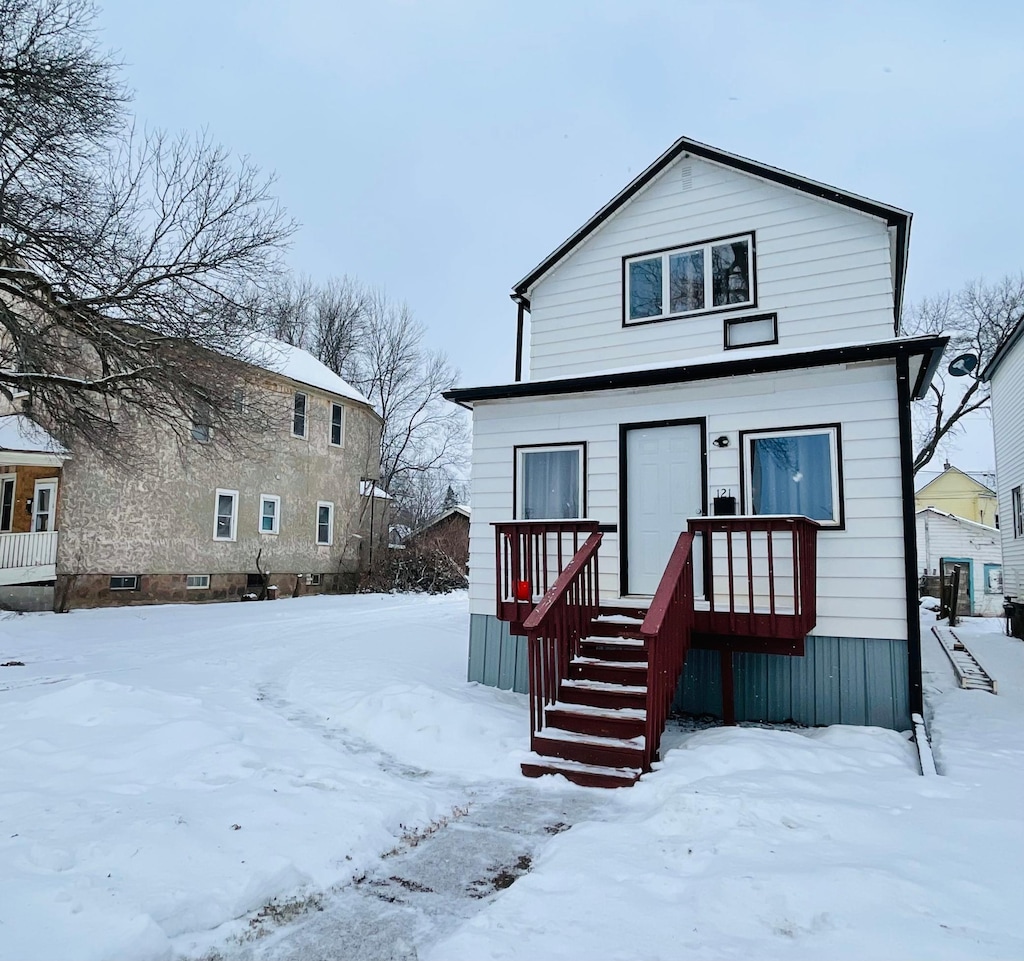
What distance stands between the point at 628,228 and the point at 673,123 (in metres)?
67.4

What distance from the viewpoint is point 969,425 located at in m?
25.5

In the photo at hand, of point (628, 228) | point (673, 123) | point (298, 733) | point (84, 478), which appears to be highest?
point (673, 123)

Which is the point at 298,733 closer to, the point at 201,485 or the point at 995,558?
the point at 201,485

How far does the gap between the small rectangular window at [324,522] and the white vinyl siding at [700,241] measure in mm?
14175

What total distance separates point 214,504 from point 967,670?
55.6ft

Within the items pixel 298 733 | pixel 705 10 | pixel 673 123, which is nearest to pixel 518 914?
pixel 298 733

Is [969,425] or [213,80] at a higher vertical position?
[213,80]

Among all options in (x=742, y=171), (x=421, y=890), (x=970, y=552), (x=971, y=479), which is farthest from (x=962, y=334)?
(x=421, y=890)

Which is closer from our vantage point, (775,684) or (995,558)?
(775,684)

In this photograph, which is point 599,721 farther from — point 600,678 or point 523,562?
point 523,562

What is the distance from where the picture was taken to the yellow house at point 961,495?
36.4m

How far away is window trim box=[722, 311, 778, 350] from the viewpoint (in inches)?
319

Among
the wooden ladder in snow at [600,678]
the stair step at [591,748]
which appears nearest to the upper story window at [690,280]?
the wooden ladder in snow at [600,678]

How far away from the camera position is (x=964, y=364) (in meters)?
13.3
